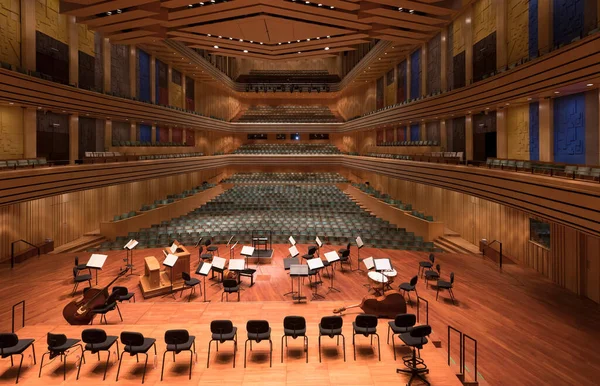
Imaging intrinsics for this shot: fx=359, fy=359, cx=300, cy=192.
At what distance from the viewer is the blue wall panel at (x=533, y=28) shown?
1165cm

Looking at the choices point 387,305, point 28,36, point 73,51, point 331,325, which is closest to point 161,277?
point 331,325

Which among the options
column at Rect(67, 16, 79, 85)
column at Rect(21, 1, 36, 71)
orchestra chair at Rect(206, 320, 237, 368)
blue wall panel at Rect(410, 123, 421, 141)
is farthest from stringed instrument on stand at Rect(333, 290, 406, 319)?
column at Rect(67, 16, 79, 85)

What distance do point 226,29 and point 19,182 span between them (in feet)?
38.6

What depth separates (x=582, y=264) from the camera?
31.6ft

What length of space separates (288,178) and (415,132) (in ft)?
38.9

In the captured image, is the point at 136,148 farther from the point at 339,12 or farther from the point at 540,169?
the point at 540,169

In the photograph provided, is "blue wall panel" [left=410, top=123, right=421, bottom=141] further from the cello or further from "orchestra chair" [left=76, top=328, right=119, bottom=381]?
"orchestra chair" [left=76, top=328, right=119, bottom=381]

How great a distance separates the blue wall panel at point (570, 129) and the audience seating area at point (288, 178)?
18.4 metres

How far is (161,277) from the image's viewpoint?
10.0m

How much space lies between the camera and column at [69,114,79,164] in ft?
53.1

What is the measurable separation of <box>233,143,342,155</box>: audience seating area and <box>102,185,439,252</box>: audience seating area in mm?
10371

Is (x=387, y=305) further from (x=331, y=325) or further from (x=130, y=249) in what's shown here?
(x=130, y=249)

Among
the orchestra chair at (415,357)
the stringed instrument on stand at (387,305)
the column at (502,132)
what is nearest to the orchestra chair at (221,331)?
the orchestra chair at (415,357)

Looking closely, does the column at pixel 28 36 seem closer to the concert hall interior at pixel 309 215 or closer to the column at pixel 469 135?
the concert hall interior at pixel 309 215
